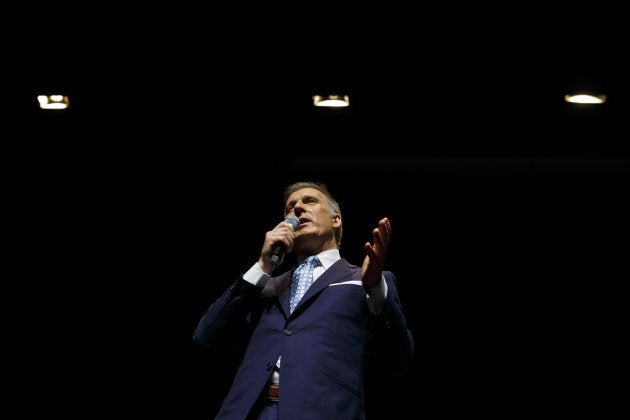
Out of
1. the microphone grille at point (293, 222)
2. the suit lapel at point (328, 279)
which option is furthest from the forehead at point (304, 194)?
the suit lapel at point (328, 279)

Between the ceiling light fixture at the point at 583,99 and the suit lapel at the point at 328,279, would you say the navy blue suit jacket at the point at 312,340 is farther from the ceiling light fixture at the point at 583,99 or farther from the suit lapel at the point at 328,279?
the ceiling light fixture at the point at 583,99

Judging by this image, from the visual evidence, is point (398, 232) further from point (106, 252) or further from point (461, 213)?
point (106, 252)

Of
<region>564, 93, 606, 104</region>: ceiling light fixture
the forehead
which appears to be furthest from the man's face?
<region>564, 93, 606, 104</region>: ceiling light fixture

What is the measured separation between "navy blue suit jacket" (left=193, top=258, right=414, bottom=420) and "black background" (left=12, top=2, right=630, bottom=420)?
90cm

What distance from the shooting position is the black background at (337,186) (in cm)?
294

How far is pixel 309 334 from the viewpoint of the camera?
212cm

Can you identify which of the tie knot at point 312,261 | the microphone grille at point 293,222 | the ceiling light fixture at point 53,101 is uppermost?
the ceiling light fixture at point 53,101

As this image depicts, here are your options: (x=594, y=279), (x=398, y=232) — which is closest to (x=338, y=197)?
(x=398, y=232)

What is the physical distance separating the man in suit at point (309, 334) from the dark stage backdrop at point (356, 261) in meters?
0.91

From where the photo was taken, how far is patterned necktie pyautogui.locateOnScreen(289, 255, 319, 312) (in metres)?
2.32

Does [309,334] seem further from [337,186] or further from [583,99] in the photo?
[583,99]

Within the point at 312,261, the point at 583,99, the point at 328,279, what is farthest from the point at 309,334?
the point at 583,99

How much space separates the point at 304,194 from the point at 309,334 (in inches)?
27.3

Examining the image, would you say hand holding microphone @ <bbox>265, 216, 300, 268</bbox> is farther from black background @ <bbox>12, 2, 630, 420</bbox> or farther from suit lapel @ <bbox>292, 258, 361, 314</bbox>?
black background @ <bbox>12, 2, 630, 420</bbox>
